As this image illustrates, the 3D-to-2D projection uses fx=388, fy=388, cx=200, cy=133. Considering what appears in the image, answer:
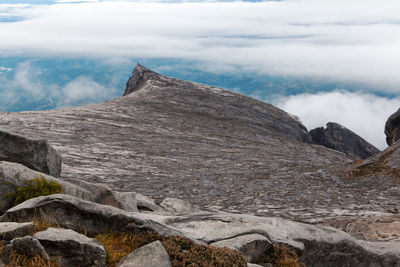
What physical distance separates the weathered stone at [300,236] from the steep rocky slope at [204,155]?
460 centimetres

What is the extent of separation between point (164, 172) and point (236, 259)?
724 inches

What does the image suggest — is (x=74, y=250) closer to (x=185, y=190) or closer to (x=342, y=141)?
(x=185, y=190)

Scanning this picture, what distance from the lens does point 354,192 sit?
24.5m

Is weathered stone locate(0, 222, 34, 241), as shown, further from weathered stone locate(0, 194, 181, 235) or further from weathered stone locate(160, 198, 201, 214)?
weathered stone locate(160, 198, 201, 214)

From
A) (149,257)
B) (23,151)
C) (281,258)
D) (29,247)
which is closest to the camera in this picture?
(29,247)

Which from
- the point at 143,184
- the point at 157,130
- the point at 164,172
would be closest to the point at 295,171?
the point at 164,172

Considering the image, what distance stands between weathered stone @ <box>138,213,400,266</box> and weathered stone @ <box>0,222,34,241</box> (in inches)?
182

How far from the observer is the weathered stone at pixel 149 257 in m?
10.0

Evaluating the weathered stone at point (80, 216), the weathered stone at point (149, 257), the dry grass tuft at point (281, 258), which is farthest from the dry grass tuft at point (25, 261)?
the dry grass tuft at point (281, 258)

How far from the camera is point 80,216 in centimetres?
1210

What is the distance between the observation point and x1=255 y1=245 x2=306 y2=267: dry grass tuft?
12.4 metres

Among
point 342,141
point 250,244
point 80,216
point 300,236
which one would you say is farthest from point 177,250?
point 342,141

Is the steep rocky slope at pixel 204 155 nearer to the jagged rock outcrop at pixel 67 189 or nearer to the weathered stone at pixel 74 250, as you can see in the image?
the jagged rock outcrop at pixel 67 189

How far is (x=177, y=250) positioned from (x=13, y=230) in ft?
14.5
